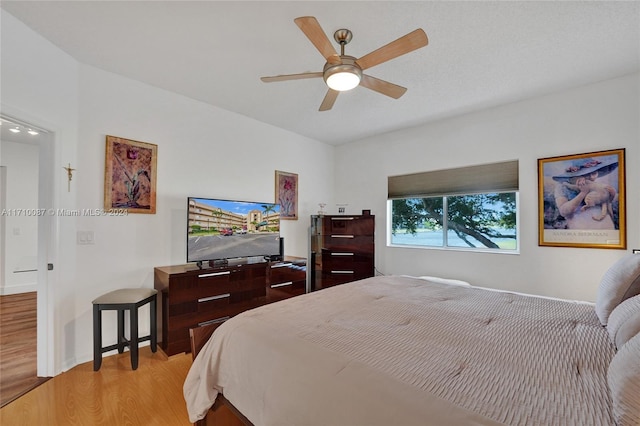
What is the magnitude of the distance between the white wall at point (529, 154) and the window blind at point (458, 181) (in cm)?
8

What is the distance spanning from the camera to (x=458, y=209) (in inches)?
147

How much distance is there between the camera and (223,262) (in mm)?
3053

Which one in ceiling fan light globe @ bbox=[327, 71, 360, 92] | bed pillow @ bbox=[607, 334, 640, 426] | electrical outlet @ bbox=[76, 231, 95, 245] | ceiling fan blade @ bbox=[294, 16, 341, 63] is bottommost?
bed pillow @ bbox=[607, 334, 640, 426]

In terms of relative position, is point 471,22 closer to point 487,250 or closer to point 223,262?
point 487,250

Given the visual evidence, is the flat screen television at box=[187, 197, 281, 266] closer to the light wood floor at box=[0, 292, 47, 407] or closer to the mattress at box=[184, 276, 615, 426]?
the light wood floor at box=[0, 292, 47, 407]

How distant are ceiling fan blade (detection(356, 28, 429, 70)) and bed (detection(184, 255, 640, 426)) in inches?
60.8

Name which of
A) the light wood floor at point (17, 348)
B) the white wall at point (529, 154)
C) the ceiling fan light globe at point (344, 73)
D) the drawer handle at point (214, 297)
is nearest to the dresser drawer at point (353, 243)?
the white wall at point (529, 154)

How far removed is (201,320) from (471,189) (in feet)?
11.3

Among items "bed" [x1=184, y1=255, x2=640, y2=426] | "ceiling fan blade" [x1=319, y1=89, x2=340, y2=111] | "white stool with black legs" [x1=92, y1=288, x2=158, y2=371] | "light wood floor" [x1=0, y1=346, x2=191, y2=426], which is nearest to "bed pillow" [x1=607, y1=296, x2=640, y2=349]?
"bed" [x1=184, y1=255, x2=640, y2=426]

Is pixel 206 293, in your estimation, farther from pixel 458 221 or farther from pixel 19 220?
pixel 19 220

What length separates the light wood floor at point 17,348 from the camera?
A: 206 centimetres

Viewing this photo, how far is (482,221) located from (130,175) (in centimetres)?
404

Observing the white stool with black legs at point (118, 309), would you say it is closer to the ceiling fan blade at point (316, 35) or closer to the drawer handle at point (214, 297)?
the drawer handle at point (214, 297)

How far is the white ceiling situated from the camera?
1825 millimetres
